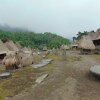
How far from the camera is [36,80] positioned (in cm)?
1823

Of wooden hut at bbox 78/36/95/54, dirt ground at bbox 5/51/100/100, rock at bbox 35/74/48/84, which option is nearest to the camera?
dirt ground at bbox 5/51/100/100

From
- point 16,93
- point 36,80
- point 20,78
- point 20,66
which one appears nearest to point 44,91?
point 16,93

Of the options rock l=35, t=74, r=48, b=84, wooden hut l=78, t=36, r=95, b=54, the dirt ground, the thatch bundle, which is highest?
wooden hut l=78, t=36, r=95, b=54

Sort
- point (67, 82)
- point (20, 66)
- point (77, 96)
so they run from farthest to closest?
point (20, 66) < point (67, 82) < point (77, 96)

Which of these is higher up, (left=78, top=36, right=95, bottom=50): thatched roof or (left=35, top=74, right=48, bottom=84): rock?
(left=78, top=36, right=95, bottom=50): thatched roof

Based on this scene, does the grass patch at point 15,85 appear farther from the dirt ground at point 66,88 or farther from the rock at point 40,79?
the dirt ground at point 66,88

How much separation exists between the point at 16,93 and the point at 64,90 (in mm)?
3207

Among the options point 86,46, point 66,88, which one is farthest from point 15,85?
point 86,46

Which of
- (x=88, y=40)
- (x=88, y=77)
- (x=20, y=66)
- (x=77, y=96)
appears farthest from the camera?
(x=88, y=40)

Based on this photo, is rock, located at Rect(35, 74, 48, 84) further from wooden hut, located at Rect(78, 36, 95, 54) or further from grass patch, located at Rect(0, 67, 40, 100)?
wooden hut, located at Rect(78, 36, 95, 54)

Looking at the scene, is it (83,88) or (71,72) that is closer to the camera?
(83,88)

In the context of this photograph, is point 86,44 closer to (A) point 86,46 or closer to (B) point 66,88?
(A) point 86,46

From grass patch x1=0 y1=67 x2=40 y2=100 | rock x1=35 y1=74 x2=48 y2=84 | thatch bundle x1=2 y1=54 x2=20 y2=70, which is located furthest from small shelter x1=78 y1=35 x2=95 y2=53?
rock x1=35 y1=74 x2=48 y2=84

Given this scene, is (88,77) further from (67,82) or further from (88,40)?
(88,40)
